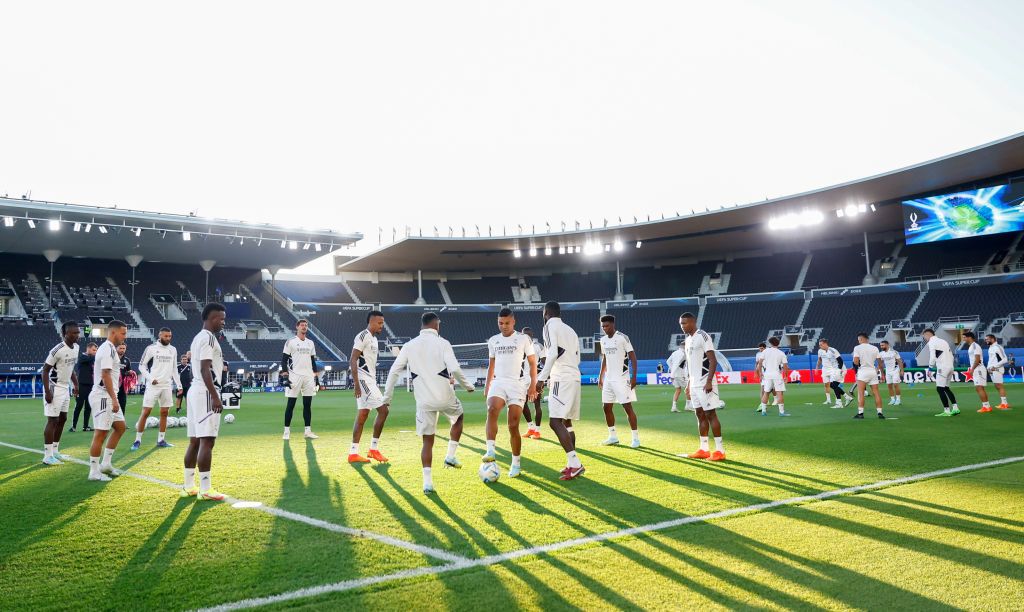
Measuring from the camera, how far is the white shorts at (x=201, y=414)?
672 centimetres

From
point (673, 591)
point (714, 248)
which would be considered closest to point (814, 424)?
point (673, 591)

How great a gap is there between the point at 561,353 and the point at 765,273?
154 feet

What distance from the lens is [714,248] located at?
52156mm

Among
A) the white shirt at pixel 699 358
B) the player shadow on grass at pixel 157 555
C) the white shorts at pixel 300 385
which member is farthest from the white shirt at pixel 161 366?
the white shirt at pixel 699 358

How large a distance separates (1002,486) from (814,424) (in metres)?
7.01

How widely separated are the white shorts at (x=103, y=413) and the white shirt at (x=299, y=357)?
13.4 ft

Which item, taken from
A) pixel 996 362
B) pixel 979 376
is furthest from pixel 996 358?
pixel 979 376

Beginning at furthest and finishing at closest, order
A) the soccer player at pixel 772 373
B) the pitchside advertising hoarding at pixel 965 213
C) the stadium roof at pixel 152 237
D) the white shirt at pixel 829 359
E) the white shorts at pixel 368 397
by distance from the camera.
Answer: the pitchside advertising hoarding at pixel 965 213 → the stadium roof at pixel 152 237 → the white shirt at pixel 829 359 → the soccer player at pixel 772 373 → the white shorts at pixel 368 397

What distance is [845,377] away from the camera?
3025 cm

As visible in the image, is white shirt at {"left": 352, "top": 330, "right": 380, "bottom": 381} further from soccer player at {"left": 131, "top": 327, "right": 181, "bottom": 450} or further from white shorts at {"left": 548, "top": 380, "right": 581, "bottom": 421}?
soccer player at {"left": 131, "top": 327, "right": 181, "bottom": 450}

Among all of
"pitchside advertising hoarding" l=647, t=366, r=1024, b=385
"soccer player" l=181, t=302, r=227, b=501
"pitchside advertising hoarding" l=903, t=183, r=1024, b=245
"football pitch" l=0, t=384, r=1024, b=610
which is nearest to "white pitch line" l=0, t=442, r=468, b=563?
"football pitch" l=0, t=384, r=1024, b=610

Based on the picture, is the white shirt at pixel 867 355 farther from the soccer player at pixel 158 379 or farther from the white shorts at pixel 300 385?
the soccer player at pixel 158 379

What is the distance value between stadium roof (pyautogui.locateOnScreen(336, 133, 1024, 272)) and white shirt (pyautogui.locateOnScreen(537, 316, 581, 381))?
1269 inches

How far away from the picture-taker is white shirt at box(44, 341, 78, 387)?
950 cm
